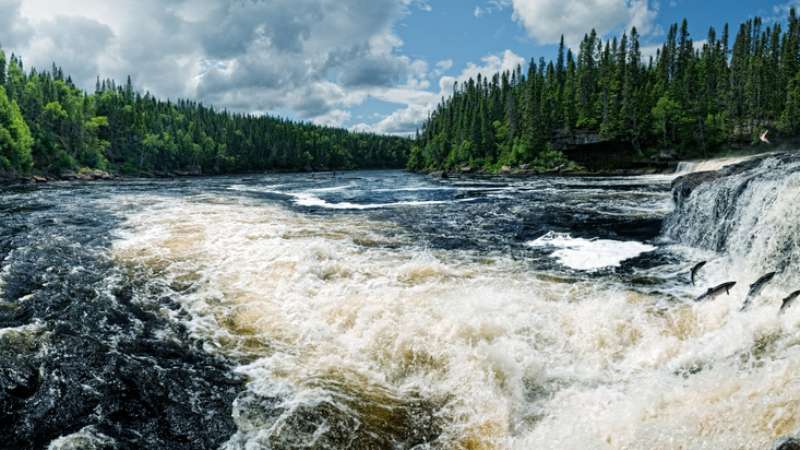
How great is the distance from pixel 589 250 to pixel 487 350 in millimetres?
10812

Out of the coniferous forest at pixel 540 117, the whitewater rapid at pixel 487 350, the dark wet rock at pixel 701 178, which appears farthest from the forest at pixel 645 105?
the whitewater rapid at pixel 487 350

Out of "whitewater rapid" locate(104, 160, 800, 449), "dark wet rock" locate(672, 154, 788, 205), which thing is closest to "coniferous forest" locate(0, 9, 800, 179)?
"dark wet rock" locate(672, 154, 788, 205)

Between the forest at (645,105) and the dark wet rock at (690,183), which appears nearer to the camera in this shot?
the dark wet rock at (690,183)

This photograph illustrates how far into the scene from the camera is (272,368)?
8.57 meters

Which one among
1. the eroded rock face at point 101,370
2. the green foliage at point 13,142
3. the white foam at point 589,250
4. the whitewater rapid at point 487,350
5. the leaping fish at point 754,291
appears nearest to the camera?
the whitewater rapid at point 487,350

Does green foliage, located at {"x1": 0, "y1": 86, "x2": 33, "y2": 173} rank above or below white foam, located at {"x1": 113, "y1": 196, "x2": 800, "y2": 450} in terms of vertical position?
above

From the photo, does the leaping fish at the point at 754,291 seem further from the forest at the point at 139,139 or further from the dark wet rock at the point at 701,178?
the forest at the point at 139,139

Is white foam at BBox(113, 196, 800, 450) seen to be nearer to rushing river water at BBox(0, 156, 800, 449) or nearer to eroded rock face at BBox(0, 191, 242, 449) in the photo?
rushing river water at BBox(0, 156, 800, 449)

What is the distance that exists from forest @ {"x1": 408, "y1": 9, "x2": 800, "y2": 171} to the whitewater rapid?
250 ft

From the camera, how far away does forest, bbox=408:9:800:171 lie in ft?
264

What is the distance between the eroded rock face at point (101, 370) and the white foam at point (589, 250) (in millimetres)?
12001

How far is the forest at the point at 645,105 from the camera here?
80375 millimetres

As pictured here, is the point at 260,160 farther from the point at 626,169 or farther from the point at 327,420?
the point at 327,420

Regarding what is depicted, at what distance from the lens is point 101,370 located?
27.7ft
